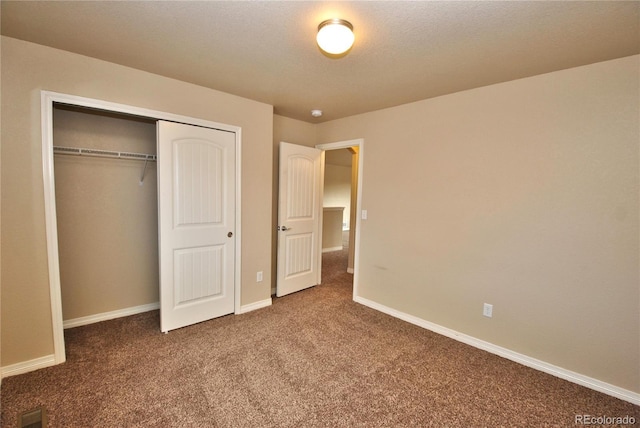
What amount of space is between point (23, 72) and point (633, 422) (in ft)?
15.5

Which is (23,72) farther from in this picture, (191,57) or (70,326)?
(70,326)

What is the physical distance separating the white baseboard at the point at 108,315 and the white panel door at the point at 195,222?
611mm

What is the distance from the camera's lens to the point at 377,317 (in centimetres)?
313

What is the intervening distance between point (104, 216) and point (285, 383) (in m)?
2.40

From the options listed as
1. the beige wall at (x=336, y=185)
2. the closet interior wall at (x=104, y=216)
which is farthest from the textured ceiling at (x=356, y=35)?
the beige wall at (x=336, y=185)

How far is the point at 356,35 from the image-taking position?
1728 millimetres

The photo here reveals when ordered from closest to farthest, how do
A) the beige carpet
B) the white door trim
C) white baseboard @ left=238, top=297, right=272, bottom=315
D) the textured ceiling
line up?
the textured ceiling < the beige carpet < white baseboard @ left=238, top=297, right=272, bottom=315 < the white door trim

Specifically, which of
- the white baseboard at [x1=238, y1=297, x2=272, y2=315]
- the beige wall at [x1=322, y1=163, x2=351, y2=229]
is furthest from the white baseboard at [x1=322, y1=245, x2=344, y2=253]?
the white baseboard at [x1=238, y1=297, x2=272, y2=315]

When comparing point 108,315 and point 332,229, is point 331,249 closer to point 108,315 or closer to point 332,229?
point 332,229

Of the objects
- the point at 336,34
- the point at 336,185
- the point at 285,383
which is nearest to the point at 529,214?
the point at 336,34

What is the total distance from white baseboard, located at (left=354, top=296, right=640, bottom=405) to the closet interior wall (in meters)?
2.88

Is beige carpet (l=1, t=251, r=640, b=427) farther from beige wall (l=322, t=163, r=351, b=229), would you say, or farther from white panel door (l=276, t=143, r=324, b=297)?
beige wall (l=322, t=163, r=351, b=229)

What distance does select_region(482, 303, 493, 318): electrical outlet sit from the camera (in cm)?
250

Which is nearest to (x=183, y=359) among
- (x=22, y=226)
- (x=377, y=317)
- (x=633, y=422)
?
(x=22, y=226)
